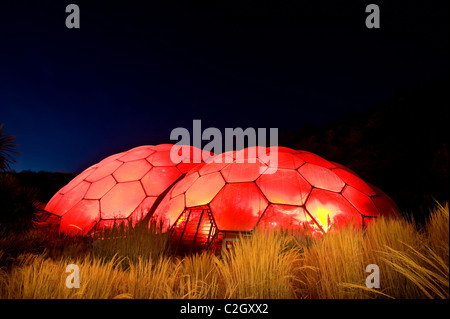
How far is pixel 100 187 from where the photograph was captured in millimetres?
4809

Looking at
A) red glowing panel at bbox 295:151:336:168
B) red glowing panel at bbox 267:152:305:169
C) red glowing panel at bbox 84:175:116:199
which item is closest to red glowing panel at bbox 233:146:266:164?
red glowing panel at bbox 267:152:305:169

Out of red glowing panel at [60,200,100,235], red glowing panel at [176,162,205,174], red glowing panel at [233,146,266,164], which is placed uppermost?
red glowing panel at [233,146,266,164]

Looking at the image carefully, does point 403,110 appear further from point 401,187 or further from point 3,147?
point 3,147

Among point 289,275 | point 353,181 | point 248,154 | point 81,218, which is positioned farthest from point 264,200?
point 81,218

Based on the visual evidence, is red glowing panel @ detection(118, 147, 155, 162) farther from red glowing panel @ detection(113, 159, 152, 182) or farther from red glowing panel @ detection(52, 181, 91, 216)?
red glowing panel @ detection(52, 181, 91, 216)

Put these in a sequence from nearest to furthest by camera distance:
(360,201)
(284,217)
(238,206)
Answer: (284,217)
(238,206)
(360,201)

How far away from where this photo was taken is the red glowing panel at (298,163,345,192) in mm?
3498

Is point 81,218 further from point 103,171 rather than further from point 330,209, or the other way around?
point 330,209

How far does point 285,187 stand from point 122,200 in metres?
3.00

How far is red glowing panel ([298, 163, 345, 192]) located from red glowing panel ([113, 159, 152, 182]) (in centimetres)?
317

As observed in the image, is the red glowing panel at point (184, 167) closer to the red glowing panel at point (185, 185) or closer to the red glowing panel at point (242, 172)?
the red glowing panel at point (185, 185)

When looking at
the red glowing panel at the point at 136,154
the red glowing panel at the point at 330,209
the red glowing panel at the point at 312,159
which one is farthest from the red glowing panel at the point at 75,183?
the red glowing panel at the point at 330,209
